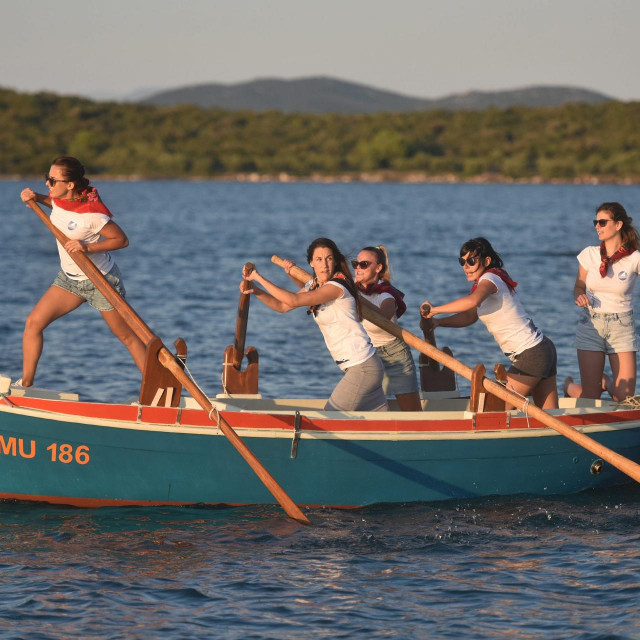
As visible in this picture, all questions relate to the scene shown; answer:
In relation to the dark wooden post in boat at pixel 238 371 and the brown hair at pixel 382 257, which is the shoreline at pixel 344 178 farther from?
the brown hair at pixel 382 257

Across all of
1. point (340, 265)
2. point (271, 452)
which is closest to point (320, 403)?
point (271, 452)

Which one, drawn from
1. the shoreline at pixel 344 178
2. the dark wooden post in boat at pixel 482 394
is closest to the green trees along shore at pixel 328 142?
the shoreline at pixel 344 178

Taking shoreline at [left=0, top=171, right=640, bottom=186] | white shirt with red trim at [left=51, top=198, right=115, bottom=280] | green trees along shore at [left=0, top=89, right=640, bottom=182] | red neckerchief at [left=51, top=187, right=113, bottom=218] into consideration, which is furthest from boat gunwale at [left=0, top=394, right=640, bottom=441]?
shoreline at [left=0, top=171, right=640, bottom=186]

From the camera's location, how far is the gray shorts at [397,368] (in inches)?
390

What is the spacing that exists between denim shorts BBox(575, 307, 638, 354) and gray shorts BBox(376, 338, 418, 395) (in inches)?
63.1

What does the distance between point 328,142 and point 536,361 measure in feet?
468

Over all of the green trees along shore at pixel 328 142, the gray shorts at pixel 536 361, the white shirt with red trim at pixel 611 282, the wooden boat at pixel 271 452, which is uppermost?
the green trees along shore at pixel 328 142

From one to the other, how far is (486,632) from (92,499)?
11.6 ft

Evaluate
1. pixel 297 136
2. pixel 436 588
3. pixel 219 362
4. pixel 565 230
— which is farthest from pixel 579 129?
pixel 436 588

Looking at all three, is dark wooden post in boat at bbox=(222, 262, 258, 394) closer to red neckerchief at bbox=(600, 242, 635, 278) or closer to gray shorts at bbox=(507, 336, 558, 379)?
gray shorts at bbox=(507, 336, 558, 379)

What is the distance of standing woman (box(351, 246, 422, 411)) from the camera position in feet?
31.9

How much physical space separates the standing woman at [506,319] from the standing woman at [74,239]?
252 cm

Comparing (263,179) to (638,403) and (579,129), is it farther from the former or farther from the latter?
(638,403)

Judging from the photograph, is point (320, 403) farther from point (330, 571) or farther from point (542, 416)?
point (330, 571)
